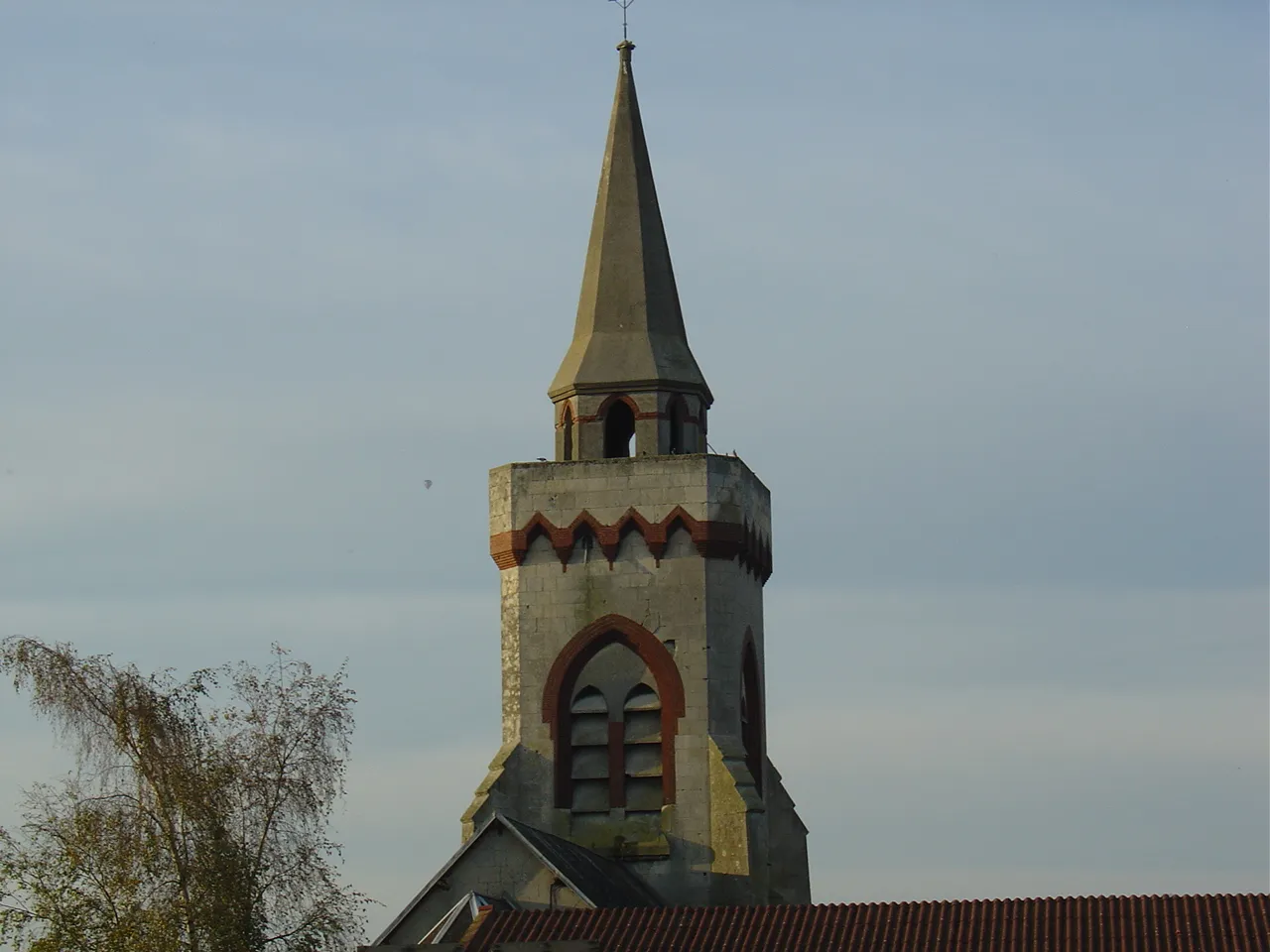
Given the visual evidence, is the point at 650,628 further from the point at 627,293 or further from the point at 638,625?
the point at 627,293

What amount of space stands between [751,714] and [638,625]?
3.26 m

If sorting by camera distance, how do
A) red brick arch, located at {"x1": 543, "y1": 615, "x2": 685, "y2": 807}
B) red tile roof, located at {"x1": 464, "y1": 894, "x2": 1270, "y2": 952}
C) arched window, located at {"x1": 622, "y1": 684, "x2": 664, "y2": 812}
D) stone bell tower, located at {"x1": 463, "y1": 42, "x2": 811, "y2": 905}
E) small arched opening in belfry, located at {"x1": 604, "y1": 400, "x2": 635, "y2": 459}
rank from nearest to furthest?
1. red tile roof, located at {"x1": 464, "y1": 894, "x2": 1270, "y2": 952}
2. stone bell tower, located at {"x1": 463, "y1": 42, "x2": 811, "y2": 905}
3. arched window, located at {"x1": 622, "y1": 684, "x2": 664, "y2": 812}
4. red brick arch, located at {"x1": 543, "y1": 615, "x2": 685, "y2": 807}
5. small arched opening in belfry, located at {"x1": 604, "y1": 400, "x2": 635, "y2": 459}

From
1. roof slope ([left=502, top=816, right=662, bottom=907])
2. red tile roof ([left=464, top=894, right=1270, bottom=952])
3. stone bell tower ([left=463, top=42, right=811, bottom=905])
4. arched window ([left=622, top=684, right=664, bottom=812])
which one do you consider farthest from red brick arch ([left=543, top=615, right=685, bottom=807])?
red tile roof ([left=464, top=894, right=1270, bottom=952])

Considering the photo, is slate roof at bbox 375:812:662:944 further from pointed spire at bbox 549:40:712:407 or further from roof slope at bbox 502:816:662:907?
pointed spire at bbox 549:40:712:407

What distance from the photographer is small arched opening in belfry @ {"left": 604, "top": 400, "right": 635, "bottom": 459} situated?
5275cm

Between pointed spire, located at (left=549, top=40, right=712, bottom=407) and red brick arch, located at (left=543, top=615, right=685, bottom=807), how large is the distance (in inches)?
178

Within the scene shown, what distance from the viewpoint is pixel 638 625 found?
168 ft

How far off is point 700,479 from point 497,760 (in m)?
6.05

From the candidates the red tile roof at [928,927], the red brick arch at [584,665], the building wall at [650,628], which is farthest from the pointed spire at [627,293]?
the red tile roof at [928,927]

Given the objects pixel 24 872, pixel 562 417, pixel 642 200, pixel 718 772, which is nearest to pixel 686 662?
pixel 718 772

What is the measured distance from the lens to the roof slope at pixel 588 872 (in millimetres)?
45781

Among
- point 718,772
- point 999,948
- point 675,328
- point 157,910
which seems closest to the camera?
point 999,948

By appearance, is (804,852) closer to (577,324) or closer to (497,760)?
(497,760)

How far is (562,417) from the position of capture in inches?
2093
